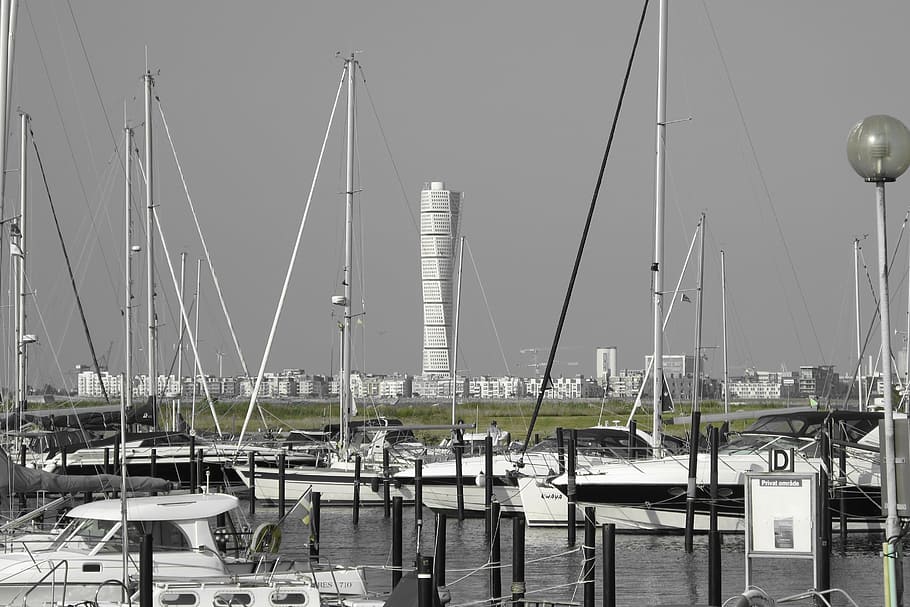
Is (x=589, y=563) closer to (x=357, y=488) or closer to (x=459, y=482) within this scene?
(x=459, y=482)

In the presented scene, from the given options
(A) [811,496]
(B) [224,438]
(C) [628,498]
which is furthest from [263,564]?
(B) [224,438]

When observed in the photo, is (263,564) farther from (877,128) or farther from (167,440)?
(167,440)

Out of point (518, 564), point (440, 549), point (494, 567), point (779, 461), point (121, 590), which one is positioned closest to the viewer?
point (121, 590)

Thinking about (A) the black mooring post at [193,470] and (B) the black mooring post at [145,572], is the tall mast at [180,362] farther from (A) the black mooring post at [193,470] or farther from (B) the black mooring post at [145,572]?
(B) the black mooring post at [145,572]

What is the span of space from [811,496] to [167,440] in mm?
29416

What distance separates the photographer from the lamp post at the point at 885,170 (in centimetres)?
1132

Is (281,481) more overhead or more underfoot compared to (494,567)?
more underfoot

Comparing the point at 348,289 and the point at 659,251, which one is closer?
the point at 659,251

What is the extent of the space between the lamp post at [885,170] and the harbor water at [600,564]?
27.8ft

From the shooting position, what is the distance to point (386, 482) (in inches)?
1330

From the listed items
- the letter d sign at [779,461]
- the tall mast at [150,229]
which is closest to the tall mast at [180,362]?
the tall mast at [150,229]

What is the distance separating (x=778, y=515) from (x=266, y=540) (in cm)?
847

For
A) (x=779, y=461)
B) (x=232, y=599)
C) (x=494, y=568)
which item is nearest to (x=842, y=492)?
(x=779, y=461)

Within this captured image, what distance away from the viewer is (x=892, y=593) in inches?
436
